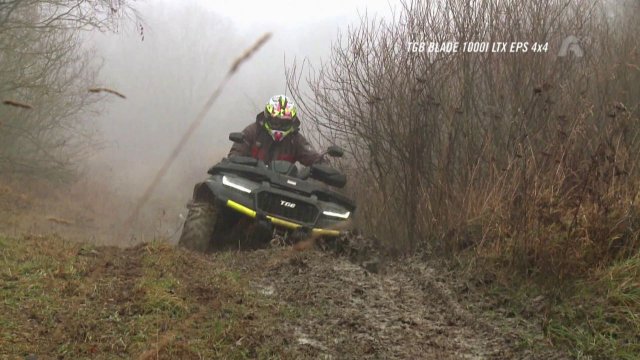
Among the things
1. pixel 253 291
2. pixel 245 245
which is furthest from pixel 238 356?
pixel 245 245

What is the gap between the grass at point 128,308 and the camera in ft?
9.80

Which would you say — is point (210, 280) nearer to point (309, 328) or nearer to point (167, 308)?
point (167, 308)

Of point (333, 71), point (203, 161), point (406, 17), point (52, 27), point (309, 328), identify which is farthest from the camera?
point (203, 161)

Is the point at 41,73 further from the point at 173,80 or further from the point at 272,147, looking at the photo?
the point at 173,80

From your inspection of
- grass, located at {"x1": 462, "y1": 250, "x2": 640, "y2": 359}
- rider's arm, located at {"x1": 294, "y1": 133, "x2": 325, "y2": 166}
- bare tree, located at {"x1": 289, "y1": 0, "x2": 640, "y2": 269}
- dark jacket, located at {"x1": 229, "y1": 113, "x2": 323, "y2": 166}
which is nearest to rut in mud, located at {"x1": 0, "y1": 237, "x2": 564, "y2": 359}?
grass, located at {"x1": 462, "y1": 250, "x2": 640, "y2": 359}

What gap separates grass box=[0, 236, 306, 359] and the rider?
2.94 meters

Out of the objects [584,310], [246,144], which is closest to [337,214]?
[246,144]

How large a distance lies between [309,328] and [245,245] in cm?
302

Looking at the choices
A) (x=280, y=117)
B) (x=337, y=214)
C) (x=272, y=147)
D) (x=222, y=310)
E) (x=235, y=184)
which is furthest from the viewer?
(x=272, y=147)

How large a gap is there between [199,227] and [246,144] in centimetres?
169

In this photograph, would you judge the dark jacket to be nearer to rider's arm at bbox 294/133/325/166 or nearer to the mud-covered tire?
rider's arm at bbox 294/133/325/166

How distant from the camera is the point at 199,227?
604 cm

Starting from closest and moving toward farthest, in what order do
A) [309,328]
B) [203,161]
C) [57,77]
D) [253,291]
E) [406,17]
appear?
1. [309,328]
2. [253,291]
3. [406,17]
4. [57,77]
5. [203,161]

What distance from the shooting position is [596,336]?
3.10 m
